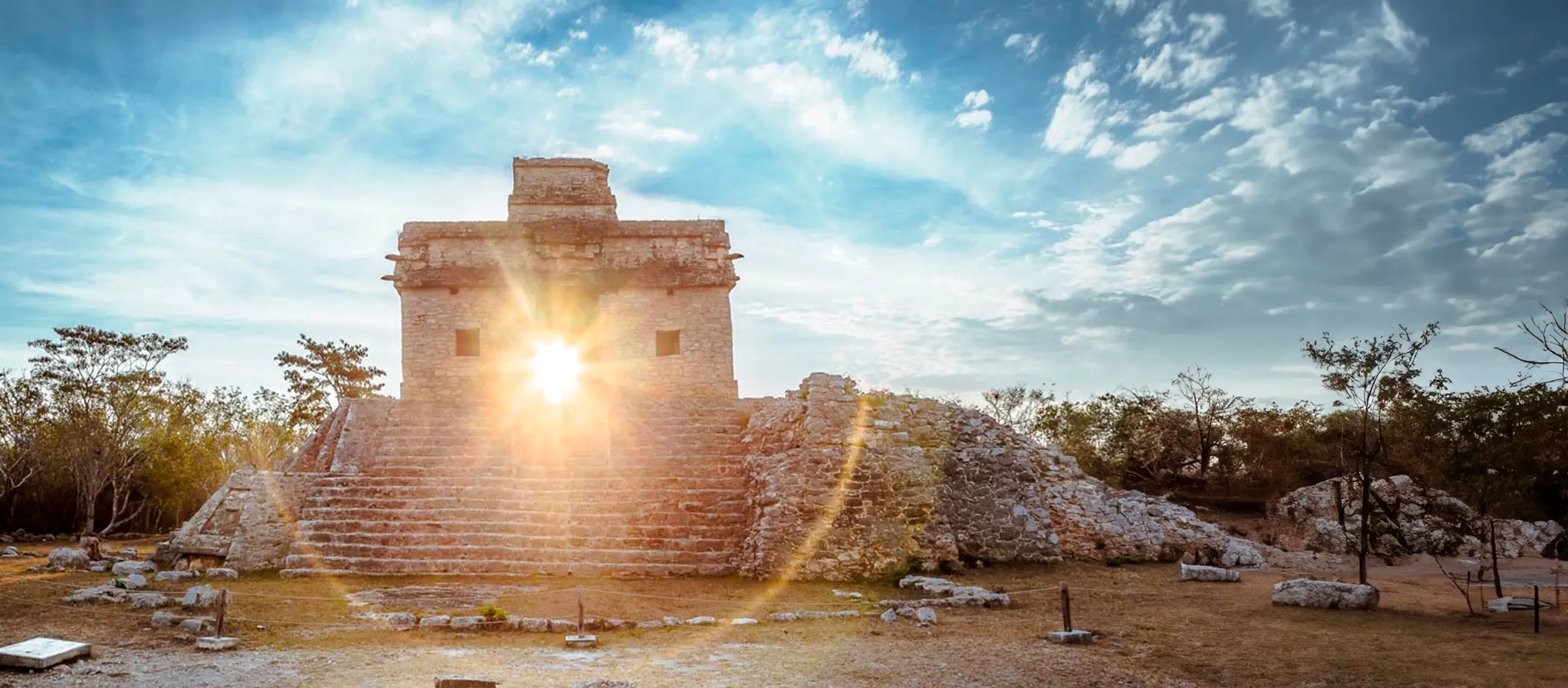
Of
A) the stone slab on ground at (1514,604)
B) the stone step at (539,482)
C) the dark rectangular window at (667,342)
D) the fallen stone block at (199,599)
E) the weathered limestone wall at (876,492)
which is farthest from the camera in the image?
the dark rectangular window at (667,342)

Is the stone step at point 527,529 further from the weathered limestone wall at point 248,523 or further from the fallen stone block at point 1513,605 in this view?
the fallen stone block at point 1513,605

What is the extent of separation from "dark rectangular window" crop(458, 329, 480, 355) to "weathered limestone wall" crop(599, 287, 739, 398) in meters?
2.84

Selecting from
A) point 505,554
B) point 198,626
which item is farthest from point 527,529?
point 198,626

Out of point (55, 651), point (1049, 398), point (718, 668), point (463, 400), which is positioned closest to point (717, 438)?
point (463, 400)

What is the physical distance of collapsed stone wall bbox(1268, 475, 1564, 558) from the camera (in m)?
14.0

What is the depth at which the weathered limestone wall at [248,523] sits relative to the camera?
1234cm

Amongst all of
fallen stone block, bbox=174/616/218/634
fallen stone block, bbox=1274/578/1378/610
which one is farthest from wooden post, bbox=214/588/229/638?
fallen stone block, bbox=1274/578/1378/610

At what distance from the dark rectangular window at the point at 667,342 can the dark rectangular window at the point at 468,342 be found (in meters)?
4.06

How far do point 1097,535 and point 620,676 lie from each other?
31.1 ft

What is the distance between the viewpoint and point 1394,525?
13875 millimetres

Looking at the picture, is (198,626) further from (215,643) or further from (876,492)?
(876,492)

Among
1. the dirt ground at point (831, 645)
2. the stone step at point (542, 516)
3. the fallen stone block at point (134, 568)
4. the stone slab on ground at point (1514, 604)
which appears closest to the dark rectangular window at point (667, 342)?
the stone step at point (542, 516)

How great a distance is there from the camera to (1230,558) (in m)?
13.6

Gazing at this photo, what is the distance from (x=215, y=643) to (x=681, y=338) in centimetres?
1344
